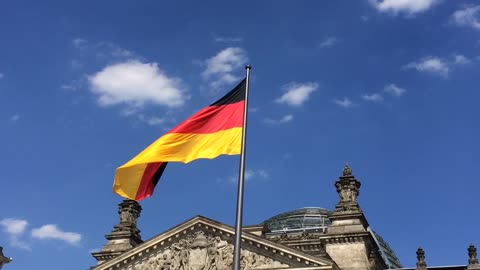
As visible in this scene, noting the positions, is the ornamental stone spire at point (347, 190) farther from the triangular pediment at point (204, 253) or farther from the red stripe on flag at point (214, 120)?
the red stripe on flag at point (214, 120)

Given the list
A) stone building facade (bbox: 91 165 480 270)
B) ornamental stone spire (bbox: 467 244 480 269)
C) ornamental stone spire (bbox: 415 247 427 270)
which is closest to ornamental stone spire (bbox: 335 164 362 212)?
stone building facade (bbox: 91 165 480 270)

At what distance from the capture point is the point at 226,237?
153ft

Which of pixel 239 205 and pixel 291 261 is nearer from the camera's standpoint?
pixel 239 205

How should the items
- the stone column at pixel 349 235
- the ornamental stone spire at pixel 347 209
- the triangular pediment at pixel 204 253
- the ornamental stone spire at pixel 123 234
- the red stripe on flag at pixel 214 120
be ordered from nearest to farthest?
the red stripe on flag at pixel 214 120 < the triangular pediment at pixel 204 253 < the stone column at pixel 349 235 < the ornamental stone spire at pixel 347 209 < the ornamental stone spire at pixel 123 234

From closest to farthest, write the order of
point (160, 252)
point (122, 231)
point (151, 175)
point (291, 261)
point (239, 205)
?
point (239, 205)
point (151, 175)
point (291, 261)
point (160, 252)
point (122, 231)

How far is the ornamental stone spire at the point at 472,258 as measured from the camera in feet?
146

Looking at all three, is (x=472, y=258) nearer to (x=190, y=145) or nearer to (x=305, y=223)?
(x=305, y=223)

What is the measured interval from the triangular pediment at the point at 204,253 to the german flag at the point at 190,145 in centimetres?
2381

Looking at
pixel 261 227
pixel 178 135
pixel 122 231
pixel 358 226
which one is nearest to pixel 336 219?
pixel 358 226

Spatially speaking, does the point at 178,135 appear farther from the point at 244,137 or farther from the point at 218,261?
the point at 218,261

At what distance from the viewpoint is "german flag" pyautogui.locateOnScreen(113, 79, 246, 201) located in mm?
21359

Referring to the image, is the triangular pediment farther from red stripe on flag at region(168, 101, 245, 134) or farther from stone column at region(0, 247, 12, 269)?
red stripe on flag at region(168, 101, 245, 134)

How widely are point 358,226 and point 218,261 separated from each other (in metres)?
12.3

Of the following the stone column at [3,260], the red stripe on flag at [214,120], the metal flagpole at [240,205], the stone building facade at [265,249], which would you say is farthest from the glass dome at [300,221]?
the metal flagpole at [240,205]
